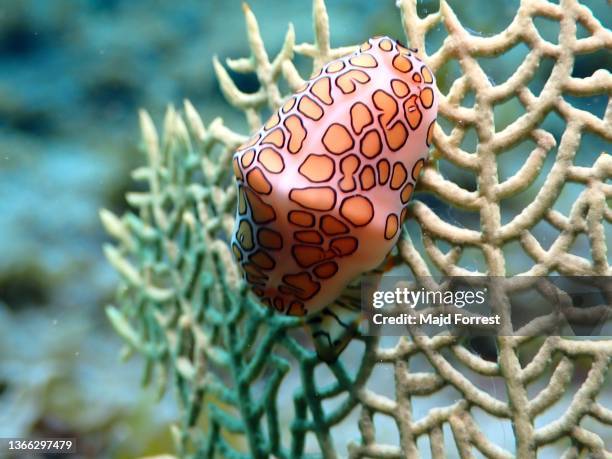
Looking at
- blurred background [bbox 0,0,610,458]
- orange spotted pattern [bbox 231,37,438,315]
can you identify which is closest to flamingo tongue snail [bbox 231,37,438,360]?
orange spotted pattern [bbox 231,37,438,315]

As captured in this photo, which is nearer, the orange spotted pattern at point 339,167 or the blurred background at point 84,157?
the orange spotted pattern at point 339,167

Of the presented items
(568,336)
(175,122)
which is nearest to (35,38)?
(175,122)

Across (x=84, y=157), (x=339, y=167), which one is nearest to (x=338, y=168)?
(x=339, y=167)

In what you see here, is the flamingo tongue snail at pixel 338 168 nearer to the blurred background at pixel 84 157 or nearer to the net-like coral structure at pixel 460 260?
the net-like coral structure at pixel 460 260

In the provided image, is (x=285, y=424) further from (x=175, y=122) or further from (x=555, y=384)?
(x=555, y=384)

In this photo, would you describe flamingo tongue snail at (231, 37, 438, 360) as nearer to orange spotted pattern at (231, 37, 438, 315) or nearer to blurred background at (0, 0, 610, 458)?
orange spotted pattern at (231, 37, 438, 315)

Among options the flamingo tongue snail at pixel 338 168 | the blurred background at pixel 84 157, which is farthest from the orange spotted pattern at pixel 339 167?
the blurred background at pixel 84 157

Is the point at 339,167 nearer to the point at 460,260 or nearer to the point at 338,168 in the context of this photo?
the point at 338,168
